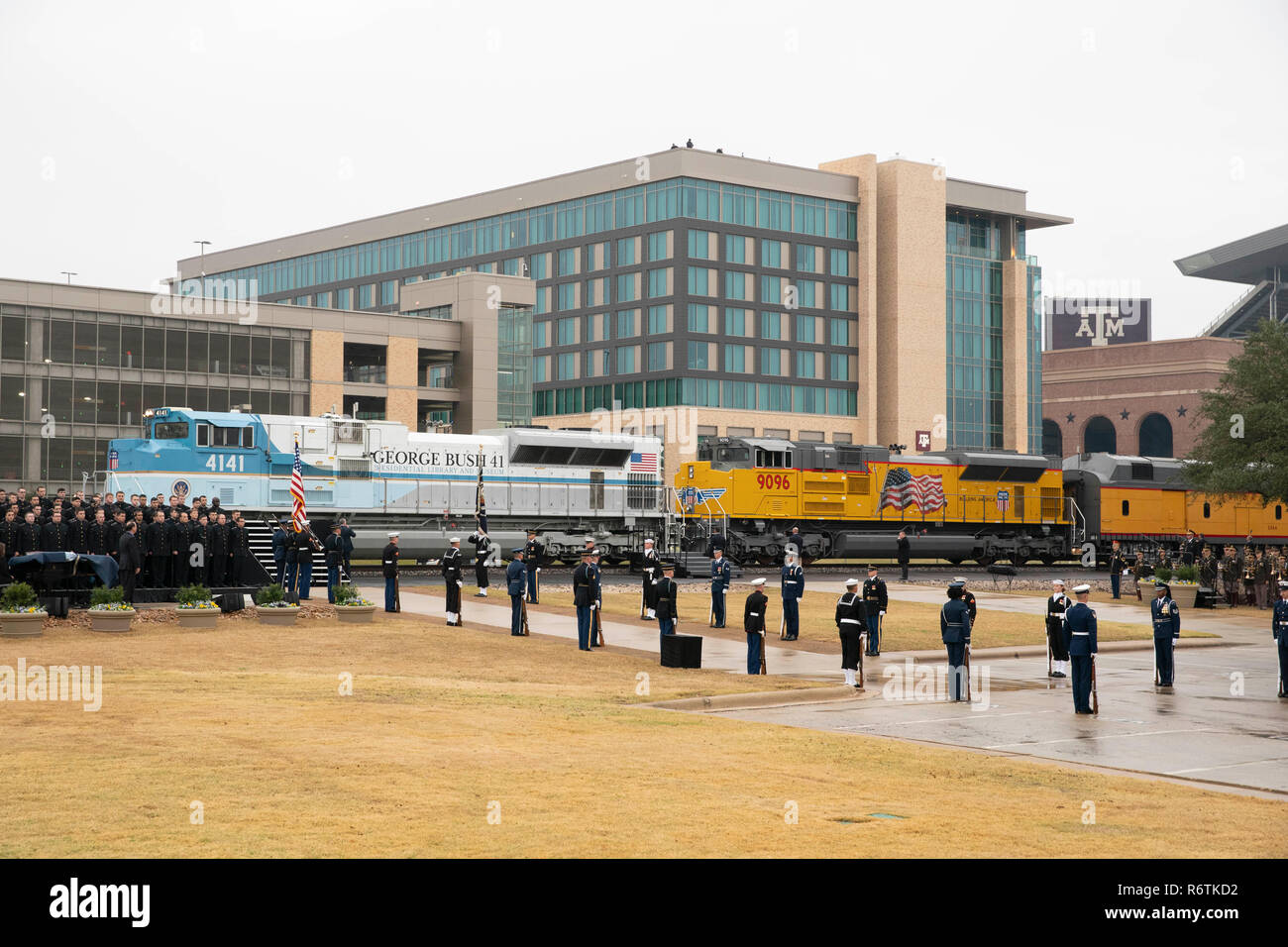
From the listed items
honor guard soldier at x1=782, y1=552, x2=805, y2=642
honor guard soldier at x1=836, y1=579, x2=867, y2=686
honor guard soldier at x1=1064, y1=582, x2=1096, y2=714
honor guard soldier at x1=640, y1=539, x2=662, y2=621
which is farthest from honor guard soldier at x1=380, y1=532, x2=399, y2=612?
honor guard soldier at x1=1064, y1=582, x2=1096, y2=714

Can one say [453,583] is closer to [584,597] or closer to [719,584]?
[584,597]

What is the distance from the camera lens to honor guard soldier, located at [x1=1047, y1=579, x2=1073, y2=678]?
22359 millimetres

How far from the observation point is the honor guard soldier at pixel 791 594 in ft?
93.7

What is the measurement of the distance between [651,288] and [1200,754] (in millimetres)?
79525

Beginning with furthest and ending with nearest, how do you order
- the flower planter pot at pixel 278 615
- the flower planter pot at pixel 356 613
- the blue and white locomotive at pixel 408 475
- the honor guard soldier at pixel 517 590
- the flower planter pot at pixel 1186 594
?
the flower planter pot at pixel 1186 594, the blue and white locomotive at pixel 408 475, the flower planter pot at pixel 356 613, the flower planter pot at pixel 278 615, the honor guard soldier at pixel 517 590

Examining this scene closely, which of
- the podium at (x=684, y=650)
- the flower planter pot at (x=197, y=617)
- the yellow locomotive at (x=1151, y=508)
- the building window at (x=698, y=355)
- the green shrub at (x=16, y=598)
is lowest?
the podium at (x=684, y=650)

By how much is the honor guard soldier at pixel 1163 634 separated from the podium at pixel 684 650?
8.27 metres

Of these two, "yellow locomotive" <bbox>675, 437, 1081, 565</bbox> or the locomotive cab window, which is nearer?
the locomotive cab window

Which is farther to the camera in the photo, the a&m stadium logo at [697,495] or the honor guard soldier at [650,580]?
the a&m stadium logo at [697,495]

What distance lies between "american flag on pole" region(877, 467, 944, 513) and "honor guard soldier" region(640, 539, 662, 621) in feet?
70.6

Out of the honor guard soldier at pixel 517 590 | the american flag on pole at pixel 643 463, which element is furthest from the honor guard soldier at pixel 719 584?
the american flag on pole at pixel 643 463

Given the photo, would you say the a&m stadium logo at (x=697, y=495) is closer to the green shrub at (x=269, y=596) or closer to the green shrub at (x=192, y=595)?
the green shrub at (x=269, y=596)

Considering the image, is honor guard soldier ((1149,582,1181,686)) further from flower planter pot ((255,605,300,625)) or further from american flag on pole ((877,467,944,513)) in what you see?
american flag on pole ((877,467,944,513))
